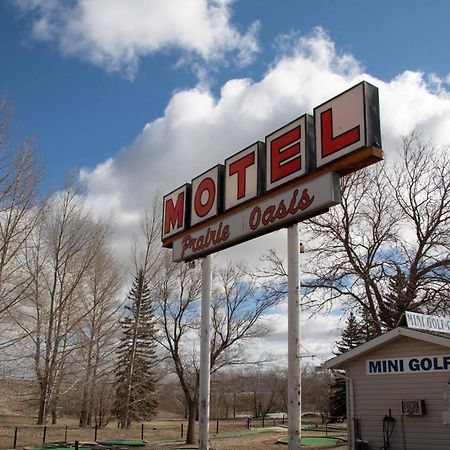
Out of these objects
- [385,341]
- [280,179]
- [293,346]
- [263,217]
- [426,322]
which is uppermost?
[280,179]

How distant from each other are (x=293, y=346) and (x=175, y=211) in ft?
17.3

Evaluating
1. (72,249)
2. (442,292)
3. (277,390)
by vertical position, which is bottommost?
(277,390)

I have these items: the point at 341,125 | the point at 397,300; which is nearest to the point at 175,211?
the point at 341,125

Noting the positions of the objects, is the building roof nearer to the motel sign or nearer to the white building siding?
the white building siding

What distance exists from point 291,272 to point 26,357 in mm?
16792

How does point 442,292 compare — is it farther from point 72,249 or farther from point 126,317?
point 126,317

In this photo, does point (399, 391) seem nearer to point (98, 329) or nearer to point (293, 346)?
point (293, 346)

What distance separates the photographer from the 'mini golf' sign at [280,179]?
28.0 ft

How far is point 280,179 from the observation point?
32.3ft

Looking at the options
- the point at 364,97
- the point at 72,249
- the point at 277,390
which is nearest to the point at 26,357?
the point at 72,249

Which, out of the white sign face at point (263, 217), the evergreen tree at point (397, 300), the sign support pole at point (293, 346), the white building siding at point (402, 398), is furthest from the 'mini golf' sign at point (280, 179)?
the evergreen tree at point (397, 300)

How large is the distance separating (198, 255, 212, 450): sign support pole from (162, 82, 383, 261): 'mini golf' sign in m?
0.60

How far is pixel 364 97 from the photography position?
8.44 meters

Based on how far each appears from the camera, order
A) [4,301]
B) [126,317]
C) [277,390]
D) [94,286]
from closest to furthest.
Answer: [4,301], [94,286], [126,317], [277,390]
